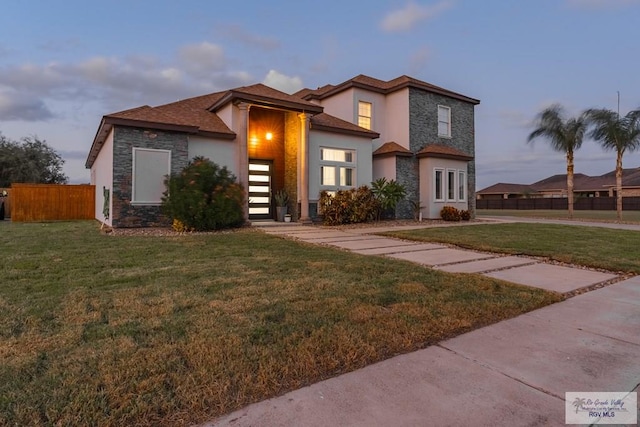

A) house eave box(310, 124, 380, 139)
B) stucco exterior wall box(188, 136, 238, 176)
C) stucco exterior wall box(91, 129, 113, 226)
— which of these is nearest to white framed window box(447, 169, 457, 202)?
house eave box(310, 124, 380, 139)

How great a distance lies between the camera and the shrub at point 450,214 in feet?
50.6

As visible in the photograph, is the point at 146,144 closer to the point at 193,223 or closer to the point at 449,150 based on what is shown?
the point at 193,223

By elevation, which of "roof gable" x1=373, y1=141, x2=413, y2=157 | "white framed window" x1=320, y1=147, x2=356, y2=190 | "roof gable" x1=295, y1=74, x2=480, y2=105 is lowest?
"white framed window" x1=320, y1=147, x2=356, y2=190

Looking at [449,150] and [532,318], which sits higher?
[449,150]

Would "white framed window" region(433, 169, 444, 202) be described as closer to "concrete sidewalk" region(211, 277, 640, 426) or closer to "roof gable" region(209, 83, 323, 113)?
"roof gable" region(209, 83, 323, 113)

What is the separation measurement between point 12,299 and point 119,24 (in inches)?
436

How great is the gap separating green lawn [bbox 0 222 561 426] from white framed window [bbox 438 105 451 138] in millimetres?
13665

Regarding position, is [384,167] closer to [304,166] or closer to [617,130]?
[304,166]

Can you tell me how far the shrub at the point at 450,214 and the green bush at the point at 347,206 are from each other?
4.06 metres

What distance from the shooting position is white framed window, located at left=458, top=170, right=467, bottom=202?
1673cm

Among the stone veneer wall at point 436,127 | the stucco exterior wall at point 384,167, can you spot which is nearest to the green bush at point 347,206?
the stucco exterior wall at point 384,167

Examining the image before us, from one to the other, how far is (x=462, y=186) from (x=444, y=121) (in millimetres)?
3467

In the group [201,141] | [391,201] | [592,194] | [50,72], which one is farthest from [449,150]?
[592,194]

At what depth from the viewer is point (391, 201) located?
550 inches
